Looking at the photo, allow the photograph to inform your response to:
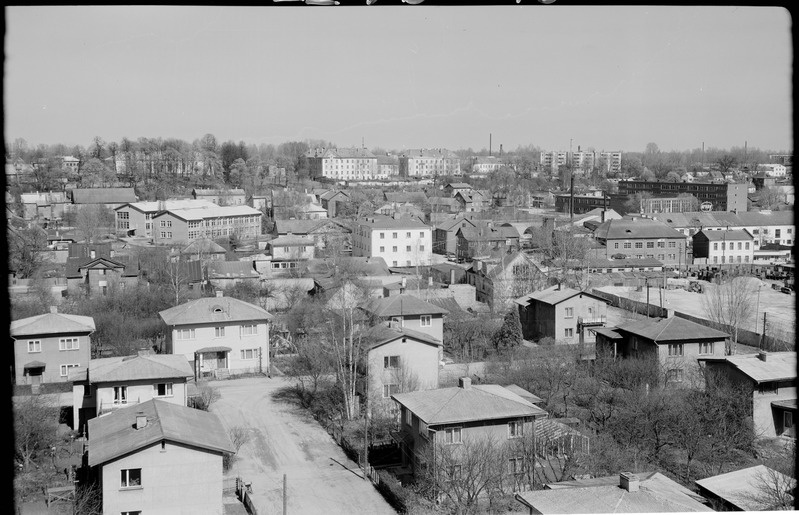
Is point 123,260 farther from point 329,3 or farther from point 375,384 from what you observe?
point 329,3

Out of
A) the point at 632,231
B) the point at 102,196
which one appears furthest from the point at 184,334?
the point at 102,196

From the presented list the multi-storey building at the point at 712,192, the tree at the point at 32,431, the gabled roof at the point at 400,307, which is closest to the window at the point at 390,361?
the gabled roof at the point at 400,307

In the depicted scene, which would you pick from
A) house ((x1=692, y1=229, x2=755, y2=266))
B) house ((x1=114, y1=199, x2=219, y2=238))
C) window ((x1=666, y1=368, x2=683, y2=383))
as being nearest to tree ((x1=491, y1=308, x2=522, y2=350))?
window ((x1=666, y1=368, x2=683, y2=383))

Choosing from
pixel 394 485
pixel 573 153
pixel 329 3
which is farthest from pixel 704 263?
pixel 573 153

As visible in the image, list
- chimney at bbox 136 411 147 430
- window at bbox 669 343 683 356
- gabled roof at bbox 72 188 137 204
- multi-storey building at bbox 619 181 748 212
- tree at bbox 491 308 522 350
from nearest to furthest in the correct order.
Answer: chimney at bbox 136 411 147 430, window at bbox 669 343 683 356, tree at bbox 491 308 522 350, gabled roof at bbox 72 188 137 204, multi-storey building at bbox 619 181 748 212

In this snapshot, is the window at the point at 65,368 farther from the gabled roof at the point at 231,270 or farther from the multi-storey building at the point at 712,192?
the multi-storey building at the point at 712,192

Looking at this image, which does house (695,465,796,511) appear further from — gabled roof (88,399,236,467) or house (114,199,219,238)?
house (114,199,219,238)
